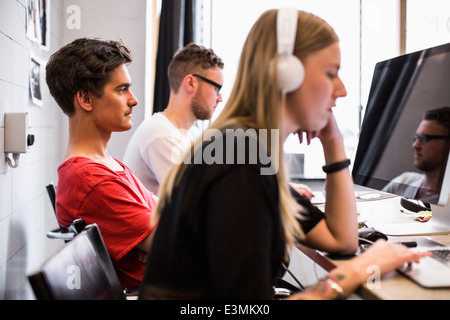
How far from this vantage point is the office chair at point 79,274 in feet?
2.19

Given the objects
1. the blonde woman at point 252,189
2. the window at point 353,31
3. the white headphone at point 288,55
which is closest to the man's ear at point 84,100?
the blonde woman at point 252,189

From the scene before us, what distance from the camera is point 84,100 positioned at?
139 cm

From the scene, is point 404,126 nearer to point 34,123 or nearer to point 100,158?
point 100,158

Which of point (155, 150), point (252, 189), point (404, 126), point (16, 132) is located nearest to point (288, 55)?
point (252, 189)

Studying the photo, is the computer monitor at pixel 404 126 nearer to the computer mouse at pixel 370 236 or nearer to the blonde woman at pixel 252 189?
the computer mouse at pixel 370 236

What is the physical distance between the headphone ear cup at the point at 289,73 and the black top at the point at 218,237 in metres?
0.16

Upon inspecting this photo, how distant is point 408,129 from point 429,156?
0.14m

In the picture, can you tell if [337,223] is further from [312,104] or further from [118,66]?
[118,66]

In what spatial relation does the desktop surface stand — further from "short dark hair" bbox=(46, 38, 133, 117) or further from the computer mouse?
"short dark hair" bbox=(46, 38, 133, 117)

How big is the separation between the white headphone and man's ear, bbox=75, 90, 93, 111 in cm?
76

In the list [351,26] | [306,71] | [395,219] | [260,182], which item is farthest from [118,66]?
[351,26]

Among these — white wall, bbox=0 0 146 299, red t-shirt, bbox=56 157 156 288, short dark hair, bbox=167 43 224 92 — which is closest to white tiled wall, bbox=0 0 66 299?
white wall, bbox=0 0 146 299

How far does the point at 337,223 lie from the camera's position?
40.8 inches
